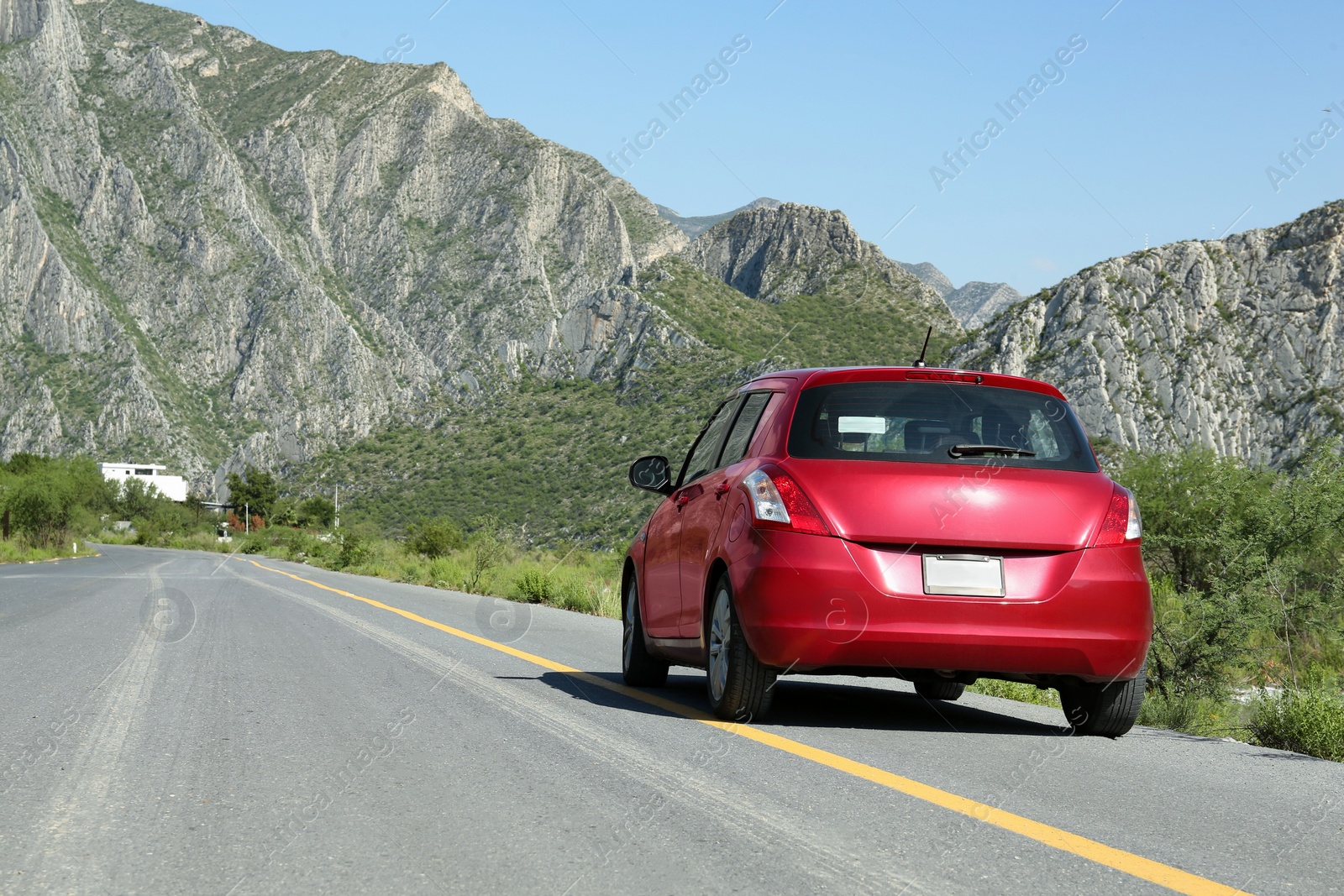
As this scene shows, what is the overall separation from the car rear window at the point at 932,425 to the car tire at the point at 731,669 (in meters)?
0.90

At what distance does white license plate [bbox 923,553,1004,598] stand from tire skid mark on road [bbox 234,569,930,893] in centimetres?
152

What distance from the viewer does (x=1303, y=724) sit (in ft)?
20.9

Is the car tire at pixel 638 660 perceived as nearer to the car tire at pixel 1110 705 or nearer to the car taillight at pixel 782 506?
the car taillight at pixel 782 506

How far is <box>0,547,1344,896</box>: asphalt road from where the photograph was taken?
138 inches

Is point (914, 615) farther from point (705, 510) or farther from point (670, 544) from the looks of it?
point (670, 544)

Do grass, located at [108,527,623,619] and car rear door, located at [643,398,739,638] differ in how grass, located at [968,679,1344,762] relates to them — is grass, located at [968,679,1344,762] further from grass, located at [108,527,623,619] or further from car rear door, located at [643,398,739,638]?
grass, located at [108,527,623,619]

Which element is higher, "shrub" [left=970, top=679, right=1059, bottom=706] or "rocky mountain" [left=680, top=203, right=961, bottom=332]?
"rocky mountain" [left=680, top=203, right=961, bottom=332]

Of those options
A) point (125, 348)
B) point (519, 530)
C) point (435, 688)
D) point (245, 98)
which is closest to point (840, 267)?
point (519, 530)

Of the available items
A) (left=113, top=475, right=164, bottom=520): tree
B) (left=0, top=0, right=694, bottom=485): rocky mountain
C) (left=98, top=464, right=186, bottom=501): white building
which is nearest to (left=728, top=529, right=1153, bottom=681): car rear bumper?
(left=0, top=0, right=694, bottom=485): rocky mountain

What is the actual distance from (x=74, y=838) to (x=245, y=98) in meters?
152

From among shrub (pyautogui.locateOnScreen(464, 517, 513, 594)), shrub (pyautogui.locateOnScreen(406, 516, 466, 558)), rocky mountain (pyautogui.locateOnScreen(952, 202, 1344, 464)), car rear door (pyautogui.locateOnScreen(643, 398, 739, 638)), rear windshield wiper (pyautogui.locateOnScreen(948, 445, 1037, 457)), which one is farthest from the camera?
rocky mountain (pyautogui.locateOnScreen(952, 202, 1344, 464))

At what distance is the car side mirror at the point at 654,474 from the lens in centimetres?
796

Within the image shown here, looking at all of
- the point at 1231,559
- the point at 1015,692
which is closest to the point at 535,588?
the point at 1015,692

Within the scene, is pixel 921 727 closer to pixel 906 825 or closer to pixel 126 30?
pixel 906 825
